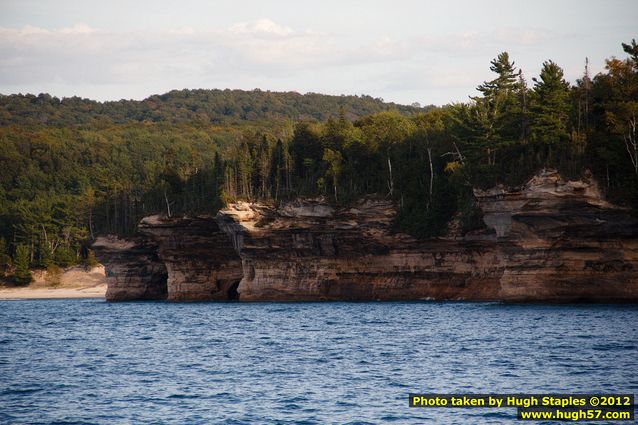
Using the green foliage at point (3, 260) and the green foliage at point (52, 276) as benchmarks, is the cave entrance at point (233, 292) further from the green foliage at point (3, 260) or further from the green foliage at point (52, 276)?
→ the green foliage at point (3, 260)

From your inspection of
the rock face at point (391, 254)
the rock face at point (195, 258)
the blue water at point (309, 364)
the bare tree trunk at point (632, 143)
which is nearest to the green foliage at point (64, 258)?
the rock face at point (391, 254)

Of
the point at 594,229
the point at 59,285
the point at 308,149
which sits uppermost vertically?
the point at 308,149

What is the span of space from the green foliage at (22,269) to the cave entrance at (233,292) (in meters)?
41.4

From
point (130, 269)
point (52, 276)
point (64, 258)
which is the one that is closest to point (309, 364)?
point (130, 269)

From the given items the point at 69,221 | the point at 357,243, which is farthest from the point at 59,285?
the point at 357,243

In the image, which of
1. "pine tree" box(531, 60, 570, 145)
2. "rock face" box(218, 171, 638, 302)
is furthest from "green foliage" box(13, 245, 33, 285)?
"pine tree" box(531, 60, 570, 145)

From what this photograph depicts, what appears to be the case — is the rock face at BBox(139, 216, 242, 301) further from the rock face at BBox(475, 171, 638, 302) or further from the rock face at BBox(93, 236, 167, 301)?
the rock face at BBox(475, 171, 638, 302)

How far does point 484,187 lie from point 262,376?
36.3m

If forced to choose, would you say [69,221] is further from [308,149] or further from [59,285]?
[308,149]

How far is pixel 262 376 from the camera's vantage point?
36.5 meters

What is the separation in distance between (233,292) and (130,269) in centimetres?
1422

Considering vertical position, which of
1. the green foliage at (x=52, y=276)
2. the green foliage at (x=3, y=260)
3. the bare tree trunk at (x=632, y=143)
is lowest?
the green foliage at (x=52, y=276)

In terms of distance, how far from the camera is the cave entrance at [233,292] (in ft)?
320

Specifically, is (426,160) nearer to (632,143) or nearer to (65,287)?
(632,143)
